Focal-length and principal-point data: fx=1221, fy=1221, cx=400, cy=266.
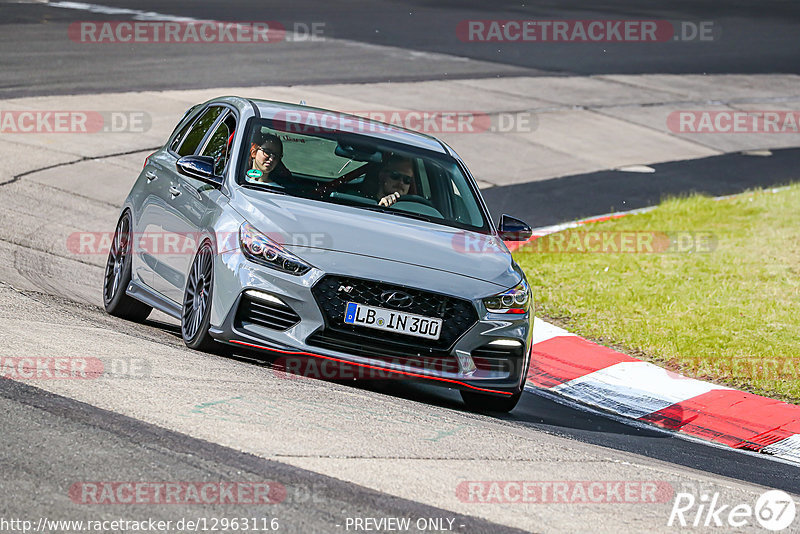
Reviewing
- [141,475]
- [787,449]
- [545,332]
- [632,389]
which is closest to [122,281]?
[545,332]

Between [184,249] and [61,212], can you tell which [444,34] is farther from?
[184,249]

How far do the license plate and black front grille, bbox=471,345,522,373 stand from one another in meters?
0.41

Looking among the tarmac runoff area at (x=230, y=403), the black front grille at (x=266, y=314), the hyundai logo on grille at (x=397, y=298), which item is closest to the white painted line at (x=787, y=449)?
the tarmac runoff area at (x=230, y=403)

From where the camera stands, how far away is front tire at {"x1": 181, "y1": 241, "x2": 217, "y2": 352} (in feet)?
23.9

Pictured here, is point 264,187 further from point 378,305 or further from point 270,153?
point 378,305

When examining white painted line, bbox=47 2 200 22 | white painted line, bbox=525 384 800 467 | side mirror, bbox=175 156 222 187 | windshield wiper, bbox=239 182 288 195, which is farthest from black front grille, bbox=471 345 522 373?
white painted line, bbox=47 2 200 22

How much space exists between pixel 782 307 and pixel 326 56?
1434cm

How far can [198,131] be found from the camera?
909cm

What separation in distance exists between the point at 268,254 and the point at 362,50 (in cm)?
1830

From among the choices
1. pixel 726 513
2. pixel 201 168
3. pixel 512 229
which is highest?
pixel 201 168

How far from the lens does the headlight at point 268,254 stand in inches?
274

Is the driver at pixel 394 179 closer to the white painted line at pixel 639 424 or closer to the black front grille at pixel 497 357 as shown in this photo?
the black front grille at pixel 497 357

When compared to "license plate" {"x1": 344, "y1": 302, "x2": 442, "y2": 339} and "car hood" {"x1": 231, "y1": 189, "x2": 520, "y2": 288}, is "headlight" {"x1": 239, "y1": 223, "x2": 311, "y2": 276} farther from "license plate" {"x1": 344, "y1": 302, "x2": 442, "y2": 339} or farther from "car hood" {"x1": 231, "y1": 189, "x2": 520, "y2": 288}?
"license plate" {"x1": 344, "y1": 302, "x2": 442, "y2": 339}

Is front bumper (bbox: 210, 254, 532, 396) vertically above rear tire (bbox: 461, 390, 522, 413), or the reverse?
front bumper (bbox: 210, 254, 532, 396)
